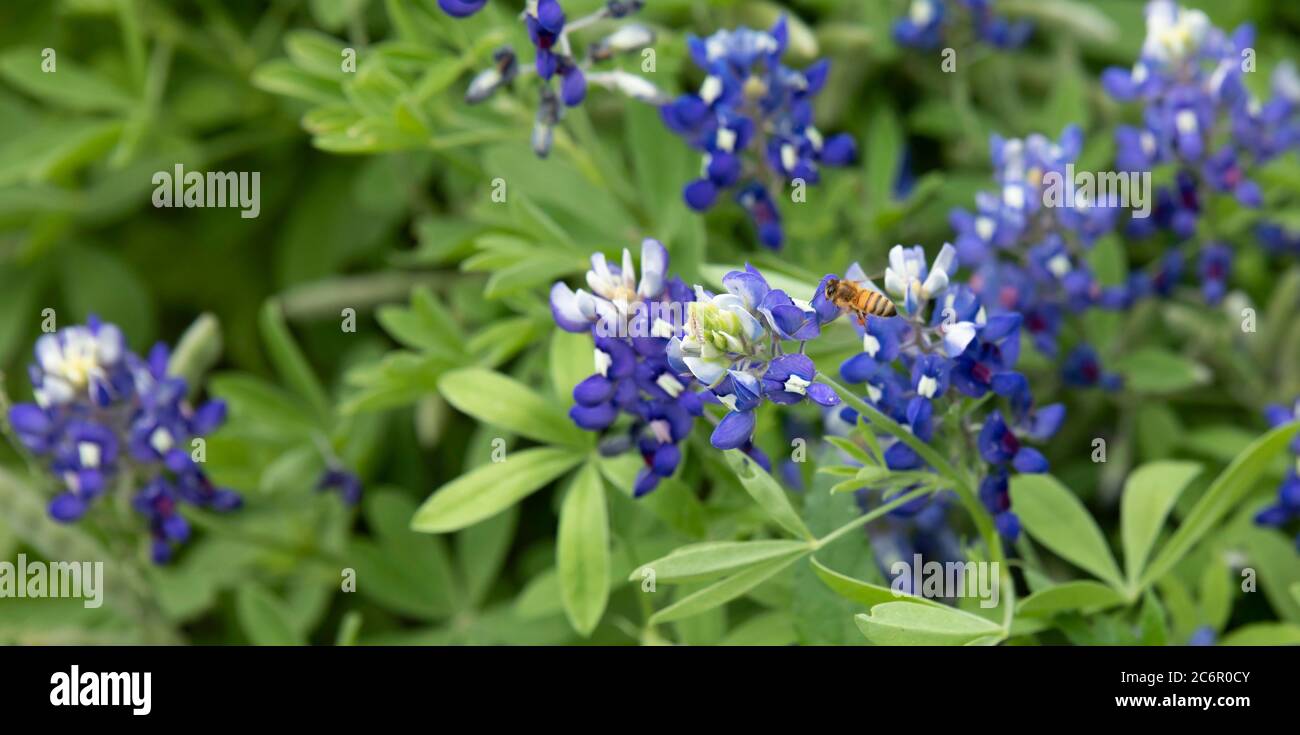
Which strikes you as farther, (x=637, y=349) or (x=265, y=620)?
(x=265, y=620)

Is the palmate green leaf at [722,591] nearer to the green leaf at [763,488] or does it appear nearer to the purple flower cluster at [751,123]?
the green leaf at [763,488]

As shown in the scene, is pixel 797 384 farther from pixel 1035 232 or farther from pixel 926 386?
pixel 1035 232

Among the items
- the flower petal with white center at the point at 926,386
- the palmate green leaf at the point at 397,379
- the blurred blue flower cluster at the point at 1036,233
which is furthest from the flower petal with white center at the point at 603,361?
the blurred blue flower cluster at the point at 1036,233

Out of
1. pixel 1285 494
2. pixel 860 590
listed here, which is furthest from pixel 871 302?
pixel 1285 494

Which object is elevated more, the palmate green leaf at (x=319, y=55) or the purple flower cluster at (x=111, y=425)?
the palmate green leaf at (x=319, y=55)
